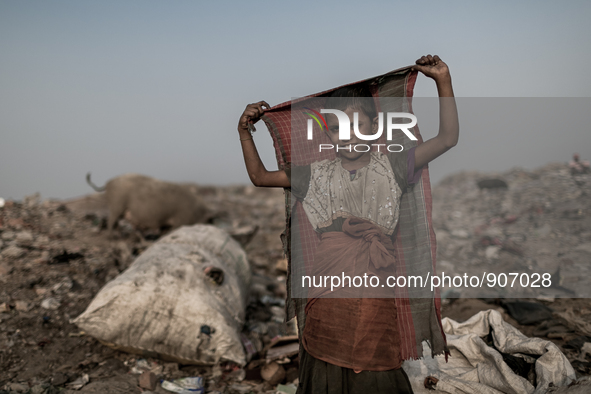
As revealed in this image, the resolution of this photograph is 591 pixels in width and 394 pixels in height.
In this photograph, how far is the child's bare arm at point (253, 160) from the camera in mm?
1796

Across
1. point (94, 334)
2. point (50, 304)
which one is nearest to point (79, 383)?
point (94, 334)

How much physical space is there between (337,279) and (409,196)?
0.49m

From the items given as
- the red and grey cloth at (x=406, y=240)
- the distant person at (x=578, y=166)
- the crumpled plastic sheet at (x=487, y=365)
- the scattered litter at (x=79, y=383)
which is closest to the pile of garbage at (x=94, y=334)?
the scattered litter at (x=79, y=383)

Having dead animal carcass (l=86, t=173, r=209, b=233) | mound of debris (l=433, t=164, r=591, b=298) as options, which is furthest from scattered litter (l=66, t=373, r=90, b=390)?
dead animal carcass (l=86, t=173, r=209, b=233)

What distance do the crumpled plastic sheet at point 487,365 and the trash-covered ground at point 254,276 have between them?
527 mm

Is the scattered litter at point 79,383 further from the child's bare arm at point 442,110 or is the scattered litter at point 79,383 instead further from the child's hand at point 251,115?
the child's bare arm at point 442,110

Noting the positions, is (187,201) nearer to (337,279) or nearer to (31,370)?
(31,370)

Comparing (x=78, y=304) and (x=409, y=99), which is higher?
(x=409, y=99)

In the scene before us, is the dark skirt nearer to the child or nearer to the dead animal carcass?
the child

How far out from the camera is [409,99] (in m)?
1.78

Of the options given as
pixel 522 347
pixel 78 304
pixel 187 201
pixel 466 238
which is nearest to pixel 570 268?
pixel 466 238

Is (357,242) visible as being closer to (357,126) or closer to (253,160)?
(357,126)

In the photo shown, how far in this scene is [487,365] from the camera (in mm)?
2225

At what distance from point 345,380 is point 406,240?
25.6 inches
